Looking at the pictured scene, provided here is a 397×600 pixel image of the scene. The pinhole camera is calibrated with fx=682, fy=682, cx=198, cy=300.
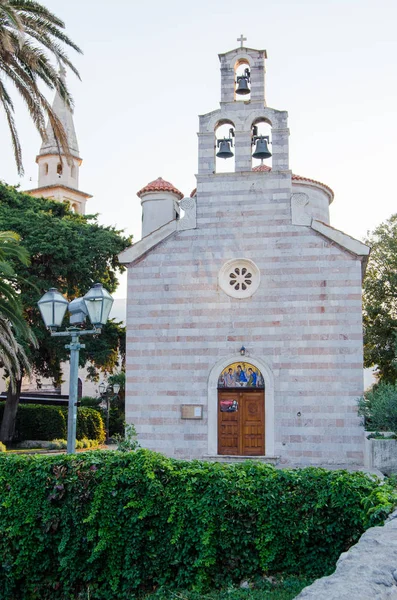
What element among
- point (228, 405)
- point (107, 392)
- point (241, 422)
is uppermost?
point (107, 392)

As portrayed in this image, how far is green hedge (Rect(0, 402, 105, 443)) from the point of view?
31.5 metres

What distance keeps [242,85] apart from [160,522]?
50.8 ft

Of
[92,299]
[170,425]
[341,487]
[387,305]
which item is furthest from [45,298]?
[387,305]

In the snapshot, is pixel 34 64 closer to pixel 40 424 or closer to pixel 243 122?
pixel 243 122

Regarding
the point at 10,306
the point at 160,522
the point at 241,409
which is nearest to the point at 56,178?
the point at 10,306

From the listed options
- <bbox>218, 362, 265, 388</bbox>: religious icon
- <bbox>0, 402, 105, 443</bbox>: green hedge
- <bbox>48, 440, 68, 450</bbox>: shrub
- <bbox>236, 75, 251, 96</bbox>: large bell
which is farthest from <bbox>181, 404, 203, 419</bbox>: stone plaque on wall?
<bbox>0, 402, 105, 443</bbox>: green hedge

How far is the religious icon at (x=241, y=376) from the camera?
62.4ft

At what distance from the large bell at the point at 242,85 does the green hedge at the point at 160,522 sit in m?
14.5

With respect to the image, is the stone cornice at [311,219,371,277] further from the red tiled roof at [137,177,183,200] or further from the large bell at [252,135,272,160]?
the red tiled roof at [137,177,183,200]

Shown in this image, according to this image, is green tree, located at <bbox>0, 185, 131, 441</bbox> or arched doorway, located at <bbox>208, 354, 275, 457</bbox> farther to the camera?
green tree, located at <bbox>0, 185, 131, 441</bbox>

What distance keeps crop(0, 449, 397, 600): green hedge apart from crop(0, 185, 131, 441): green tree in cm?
2013

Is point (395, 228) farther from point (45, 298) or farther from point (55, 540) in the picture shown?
point (55, 540)

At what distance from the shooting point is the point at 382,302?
1320 inches

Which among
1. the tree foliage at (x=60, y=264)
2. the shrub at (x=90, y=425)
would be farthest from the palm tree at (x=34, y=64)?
the shrub at (x=90, y=425)
